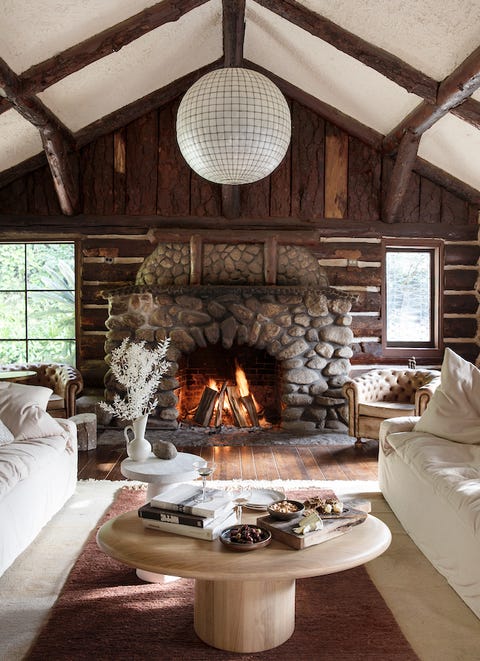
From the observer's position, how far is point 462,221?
7691mm

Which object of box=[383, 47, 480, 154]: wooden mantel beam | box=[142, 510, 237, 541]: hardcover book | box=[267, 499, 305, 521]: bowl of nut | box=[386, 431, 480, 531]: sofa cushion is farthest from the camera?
box=[383, 47, 480, 154]: wooden mantel beam

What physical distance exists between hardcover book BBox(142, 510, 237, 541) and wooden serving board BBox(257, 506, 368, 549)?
0.46 ft

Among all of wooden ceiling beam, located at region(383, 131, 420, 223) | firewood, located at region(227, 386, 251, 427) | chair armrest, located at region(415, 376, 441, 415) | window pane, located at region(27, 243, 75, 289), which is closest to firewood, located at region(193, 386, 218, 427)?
firewood, located at region(227, 386, 251, 427)

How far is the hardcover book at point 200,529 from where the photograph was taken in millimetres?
2572

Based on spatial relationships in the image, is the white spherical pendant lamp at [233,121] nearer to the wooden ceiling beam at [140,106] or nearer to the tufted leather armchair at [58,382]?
the tufted leather armchair at [58,382]

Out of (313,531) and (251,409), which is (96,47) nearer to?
(251,409)

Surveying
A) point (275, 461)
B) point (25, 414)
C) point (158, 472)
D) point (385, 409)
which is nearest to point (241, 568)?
point (158, 472)

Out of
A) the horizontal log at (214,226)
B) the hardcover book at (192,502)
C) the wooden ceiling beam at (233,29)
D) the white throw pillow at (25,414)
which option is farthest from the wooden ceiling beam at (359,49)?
the hardcover book at (192,502)

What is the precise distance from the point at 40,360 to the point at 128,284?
1505mm

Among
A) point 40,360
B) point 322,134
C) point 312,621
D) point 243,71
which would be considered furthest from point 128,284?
point 312,621

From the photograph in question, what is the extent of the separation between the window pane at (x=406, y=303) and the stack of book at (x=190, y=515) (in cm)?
555

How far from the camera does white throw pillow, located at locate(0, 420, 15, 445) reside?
159 inches

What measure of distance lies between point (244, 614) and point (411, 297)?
609 cm

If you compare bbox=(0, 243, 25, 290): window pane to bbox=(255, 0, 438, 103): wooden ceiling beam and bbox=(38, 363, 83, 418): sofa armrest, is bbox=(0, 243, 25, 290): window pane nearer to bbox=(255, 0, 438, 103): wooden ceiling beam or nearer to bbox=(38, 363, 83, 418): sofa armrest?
bbox=(38, 363, 83, 418): sofa armrest
